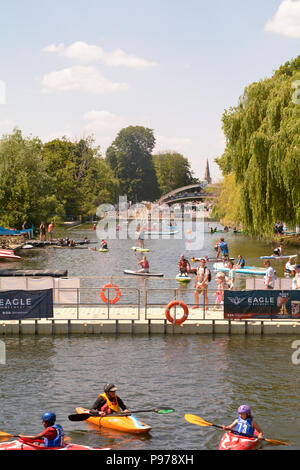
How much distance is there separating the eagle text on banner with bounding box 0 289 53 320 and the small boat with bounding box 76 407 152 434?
9.21m

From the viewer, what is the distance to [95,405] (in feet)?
57.6

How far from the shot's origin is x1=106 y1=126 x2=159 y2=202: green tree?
183 m

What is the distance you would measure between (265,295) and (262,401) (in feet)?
24.4

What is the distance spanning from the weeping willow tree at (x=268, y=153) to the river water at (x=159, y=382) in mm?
15696

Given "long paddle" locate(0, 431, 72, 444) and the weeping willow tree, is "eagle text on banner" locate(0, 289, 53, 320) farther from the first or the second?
the weeping willow tree

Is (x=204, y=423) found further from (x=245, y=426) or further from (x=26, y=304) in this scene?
(x=26, y=304)

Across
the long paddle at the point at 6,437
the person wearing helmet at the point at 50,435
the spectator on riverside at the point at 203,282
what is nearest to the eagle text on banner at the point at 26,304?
the spectator on riverside at the point at 203,282

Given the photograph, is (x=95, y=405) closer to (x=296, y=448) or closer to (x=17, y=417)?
(x=17, y=417)

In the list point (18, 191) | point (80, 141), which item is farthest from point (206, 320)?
point (80, 141)

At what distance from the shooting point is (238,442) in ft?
50.2

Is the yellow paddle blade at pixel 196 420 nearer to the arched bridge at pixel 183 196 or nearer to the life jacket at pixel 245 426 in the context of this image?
the life jacket at pixel 245 426

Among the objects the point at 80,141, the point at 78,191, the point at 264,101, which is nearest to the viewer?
the point at 264,101

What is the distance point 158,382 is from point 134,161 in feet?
545

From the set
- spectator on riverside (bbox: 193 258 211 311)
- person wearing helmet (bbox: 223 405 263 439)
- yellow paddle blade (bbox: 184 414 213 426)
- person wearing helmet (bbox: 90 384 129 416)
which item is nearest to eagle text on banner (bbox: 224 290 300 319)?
spectator on riverside (bbox: 193 258 211 311)
